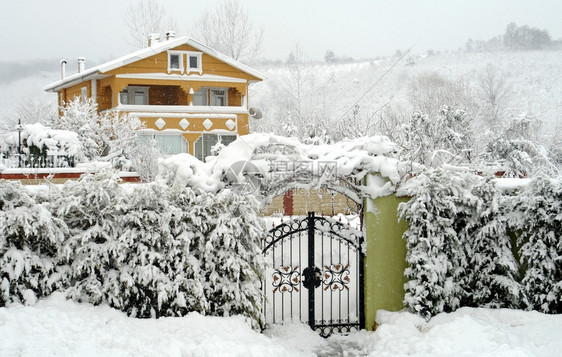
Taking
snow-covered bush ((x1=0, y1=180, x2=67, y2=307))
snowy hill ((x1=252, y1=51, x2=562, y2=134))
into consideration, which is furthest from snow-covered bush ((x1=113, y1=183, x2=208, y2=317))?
snowy hill ((x1=252, y1=51, x2=562, y2=134))

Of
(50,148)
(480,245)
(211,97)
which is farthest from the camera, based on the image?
(211,97)

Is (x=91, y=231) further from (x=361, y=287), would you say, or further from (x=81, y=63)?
Answer: (x=81, y=63)

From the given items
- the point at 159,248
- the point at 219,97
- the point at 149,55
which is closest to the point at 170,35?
the point at 219,97

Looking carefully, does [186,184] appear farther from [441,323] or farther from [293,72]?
[293,72]

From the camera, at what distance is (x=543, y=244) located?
758 cm

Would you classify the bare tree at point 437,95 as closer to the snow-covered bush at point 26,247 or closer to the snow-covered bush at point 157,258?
the snow-covered bush at point 157,258

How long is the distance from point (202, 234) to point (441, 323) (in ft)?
11.4

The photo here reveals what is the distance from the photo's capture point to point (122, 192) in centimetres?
720

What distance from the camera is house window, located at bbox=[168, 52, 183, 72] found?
23.8m

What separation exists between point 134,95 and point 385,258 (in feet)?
64.5

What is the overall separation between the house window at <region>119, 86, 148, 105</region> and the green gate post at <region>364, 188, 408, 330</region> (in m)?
19.2

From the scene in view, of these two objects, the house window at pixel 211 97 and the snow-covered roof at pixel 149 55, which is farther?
the house window at pixel 211 97

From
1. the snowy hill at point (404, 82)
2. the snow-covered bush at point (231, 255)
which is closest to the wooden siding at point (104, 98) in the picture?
the snowy hill at point (404, 82)

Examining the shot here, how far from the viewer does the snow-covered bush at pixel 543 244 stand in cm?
752
